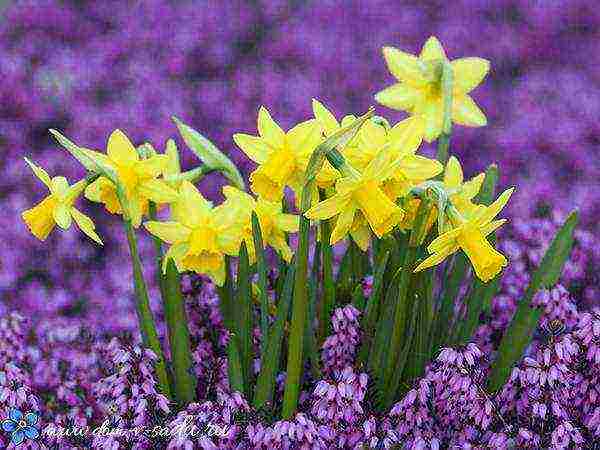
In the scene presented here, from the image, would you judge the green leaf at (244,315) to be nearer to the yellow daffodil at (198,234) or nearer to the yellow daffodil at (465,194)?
the yellow daffodil at (198,234)

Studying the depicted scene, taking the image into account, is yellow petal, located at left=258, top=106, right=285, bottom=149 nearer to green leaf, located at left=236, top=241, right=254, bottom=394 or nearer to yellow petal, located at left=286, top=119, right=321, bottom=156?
yellow petal, located at left=286, top=119, right=321, bottom=156

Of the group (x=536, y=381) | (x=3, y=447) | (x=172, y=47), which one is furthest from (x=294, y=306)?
(x=172, y=47)

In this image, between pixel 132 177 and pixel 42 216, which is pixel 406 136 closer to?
pixel 132 177

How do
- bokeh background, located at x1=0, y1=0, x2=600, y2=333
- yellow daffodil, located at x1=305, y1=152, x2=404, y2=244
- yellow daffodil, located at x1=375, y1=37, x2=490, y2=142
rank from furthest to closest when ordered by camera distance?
1. bokeh background, located at x1=0, y1=0, x2=600, y2=333
2. yellow daffodil, located at x1=375, y1=37, x2=490, y2=142
3. yellow daffodil, located at x1=305, y1=152, x2=404, y2=244

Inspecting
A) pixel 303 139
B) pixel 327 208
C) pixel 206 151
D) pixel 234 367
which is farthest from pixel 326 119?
pixel 234 367

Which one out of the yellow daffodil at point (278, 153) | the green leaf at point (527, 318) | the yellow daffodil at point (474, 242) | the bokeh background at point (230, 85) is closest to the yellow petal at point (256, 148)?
the yellow daffodil at point (278, 153)

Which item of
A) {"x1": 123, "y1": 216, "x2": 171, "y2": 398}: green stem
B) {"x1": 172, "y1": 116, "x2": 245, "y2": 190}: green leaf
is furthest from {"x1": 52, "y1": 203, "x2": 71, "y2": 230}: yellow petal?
{"x1": 172, "y1": 116, "x2": 245, "y2": 190}: green leaf

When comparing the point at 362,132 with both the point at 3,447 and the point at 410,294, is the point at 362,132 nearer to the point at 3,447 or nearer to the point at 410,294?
the point at 410,294
